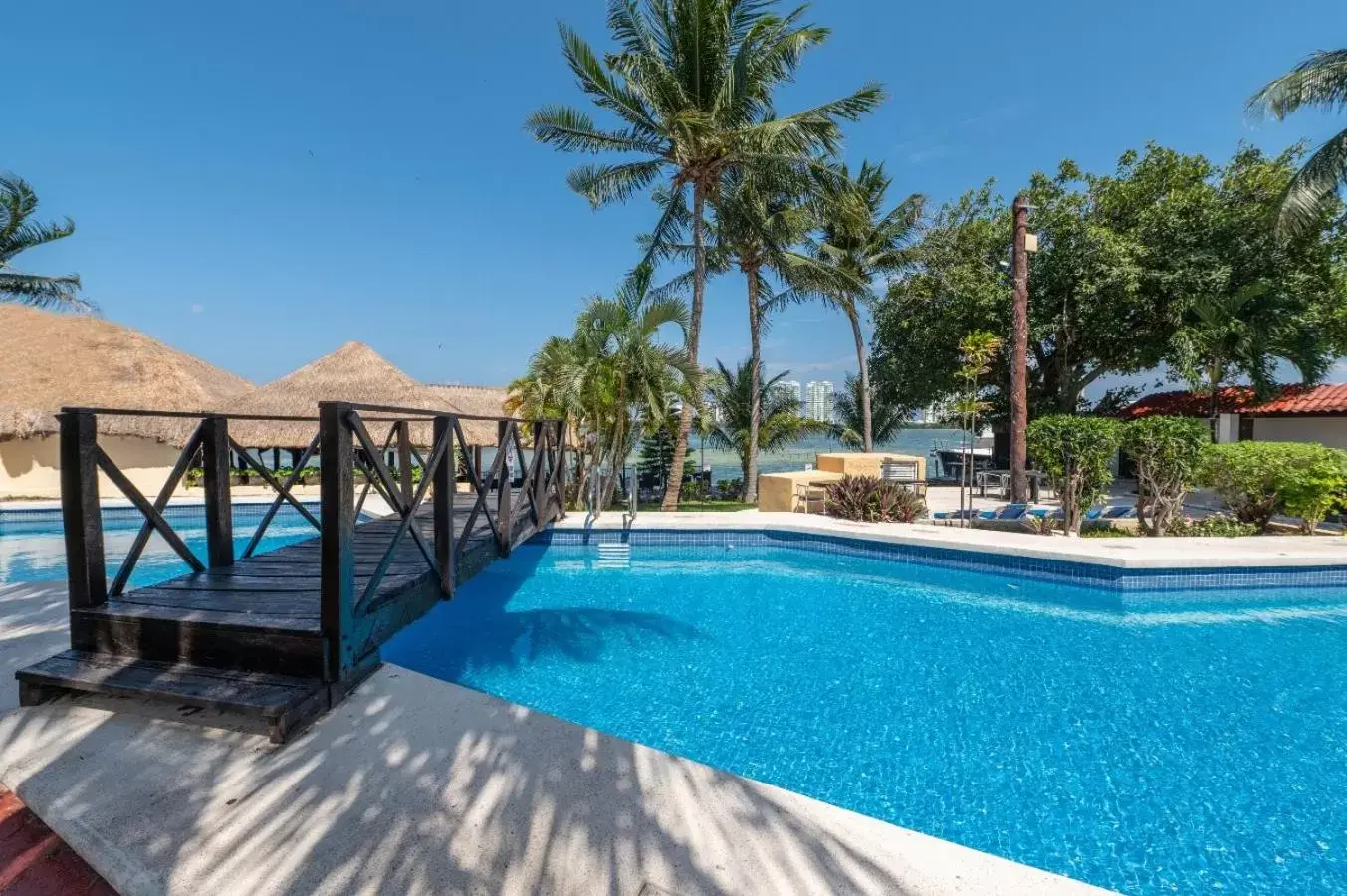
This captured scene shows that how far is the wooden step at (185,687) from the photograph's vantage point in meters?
A: 2.31

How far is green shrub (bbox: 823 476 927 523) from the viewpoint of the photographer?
32.7 ft

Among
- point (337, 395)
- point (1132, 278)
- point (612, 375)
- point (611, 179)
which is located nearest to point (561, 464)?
point (612, 375)

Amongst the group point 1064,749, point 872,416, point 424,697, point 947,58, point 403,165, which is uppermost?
point 947,58

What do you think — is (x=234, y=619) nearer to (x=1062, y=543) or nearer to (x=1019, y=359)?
(x=1062, y=543)

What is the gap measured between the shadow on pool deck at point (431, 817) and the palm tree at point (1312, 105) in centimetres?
1521

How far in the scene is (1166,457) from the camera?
8711mm

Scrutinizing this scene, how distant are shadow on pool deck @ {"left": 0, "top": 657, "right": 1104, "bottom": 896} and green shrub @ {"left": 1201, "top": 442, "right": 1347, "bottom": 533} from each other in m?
10.6

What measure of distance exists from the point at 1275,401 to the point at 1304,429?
91 cm

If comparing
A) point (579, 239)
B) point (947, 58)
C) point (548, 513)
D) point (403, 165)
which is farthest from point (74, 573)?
point (579, 239)

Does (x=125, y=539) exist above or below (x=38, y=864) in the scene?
below

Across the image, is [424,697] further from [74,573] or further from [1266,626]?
[1266,626]

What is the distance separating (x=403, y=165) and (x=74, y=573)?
14.5 m

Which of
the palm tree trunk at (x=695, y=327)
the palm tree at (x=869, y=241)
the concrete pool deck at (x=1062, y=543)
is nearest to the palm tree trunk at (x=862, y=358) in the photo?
the palm tree at (x=869, y=241)

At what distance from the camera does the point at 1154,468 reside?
8.80 metres
